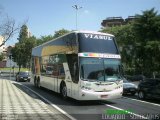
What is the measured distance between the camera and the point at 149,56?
1473 inches

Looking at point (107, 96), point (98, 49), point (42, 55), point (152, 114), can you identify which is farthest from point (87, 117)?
point (42, 55)

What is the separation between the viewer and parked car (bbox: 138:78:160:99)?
2002 centimetres

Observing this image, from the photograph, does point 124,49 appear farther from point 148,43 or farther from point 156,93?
point 156,93

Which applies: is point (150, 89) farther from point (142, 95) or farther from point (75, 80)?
point (75, 80)

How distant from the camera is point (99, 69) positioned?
1755 centimetres

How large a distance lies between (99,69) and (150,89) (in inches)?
193

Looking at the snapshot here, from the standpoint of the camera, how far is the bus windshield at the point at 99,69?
56.7 ft

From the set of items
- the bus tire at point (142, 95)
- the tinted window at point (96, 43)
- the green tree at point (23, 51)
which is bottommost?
the bus tire at point (142, 95)

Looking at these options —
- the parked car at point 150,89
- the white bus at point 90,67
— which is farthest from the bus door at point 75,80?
the parked car at point 150,89

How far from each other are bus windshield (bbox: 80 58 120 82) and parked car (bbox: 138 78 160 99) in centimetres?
336

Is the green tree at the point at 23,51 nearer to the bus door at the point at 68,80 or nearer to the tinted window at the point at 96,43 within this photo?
the bus door at the point at 68,80

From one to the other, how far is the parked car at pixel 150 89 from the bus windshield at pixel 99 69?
132 inches

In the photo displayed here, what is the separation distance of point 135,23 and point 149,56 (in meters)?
4.06

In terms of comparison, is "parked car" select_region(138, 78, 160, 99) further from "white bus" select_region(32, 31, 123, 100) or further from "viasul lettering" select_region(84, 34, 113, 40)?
"viasul lettering" select_region(84, 34, 113, 40)
